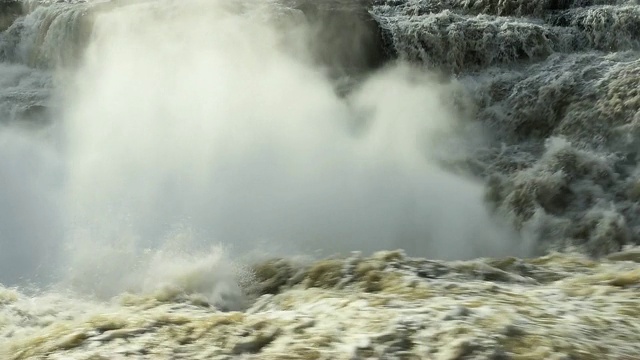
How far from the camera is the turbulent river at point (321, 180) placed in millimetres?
3086

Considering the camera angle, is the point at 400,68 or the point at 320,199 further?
the point at 400,68

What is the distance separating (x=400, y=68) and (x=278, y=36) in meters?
2.17

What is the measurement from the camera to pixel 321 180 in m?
6.37

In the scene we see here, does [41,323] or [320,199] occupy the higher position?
[320,199]


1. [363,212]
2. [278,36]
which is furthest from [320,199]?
[278,36]

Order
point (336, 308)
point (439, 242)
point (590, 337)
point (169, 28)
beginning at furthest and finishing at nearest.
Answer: point (169, 28)
point (439, 242)
point (336, 308)
point (590, 337)

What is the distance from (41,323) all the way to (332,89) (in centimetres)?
581

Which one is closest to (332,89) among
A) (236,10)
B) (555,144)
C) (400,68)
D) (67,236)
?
(400,68)

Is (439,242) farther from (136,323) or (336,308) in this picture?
(136,323)

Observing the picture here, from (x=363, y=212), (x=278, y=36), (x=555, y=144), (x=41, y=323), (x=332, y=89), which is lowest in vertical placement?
(x=41, y=323)

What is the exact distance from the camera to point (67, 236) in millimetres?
Result: 5496

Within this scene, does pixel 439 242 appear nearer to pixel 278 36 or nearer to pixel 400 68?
pixel 400 68

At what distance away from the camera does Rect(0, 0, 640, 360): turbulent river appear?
3.09m

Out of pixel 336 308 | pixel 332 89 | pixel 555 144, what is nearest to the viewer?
pixel 336 308
